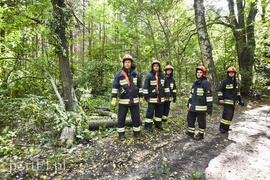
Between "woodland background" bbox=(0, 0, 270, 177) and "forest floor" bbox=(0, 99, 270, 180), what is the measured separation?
829 millimetres

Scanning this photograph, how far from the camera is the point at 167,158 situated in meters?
4.09

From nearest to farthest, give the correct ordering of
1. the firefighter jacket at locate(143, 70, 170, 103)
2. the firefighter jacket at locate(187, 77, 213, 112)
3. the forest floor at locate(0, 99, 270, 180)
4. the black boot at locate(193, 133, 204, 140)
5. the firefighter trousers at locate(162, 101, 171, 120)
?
the forest floor at locate(0, 99, 270, 180)
the firefighter jacket at locate(187, 77, 213, 112)
the black boot at locate(193, 133, 204, 140)
the firefighter jacket at locate(143, 70, 170, 103)
the firefighter trousers at locate(162, 101, 171, 120)

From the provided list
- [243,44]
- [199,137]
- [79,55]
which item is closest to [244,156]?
[199,137]

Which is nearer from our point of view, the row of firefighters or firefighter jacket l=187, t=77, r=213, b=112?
the row of firefighters

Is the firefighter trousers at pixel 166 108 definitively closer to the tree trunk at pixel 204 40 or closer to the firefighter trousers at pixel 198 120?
the firefighter trousers at pixel 198 120

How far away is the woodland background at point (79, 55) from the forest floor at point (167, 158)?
83 centimetres

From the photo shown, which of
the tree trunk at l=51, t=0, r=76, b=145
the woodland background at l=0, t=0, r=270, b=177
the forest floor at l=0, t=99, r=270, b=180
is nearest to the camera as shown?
the forest floor at l=0, t=99, r=270, b=180

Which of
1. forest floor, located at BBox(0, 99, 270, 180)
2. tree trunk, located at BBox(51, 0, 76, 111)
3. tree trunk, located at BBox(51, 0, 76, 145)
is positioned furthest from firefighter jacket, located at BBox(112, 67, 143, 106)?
tree trunk, located at BBox(51, 0, 76, 111)

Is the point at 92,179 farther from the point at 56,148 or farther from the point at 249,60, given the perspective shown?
the point at 249,60

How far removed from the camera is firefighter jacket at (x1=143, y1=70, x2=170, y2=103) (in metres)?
5.51

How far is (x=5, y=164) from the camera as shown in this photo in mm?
3420

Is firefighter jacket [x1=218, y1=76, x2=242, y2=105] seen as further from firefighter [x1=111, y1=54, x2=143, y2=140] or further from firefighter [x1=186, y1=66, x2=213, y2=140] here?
firefighter [x1=111, y1=54, x2=143, y2=140]

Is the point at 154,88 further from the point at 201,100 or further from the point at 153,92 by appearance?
the point at 201,100

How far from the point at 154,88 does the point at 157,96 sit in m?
0.27
